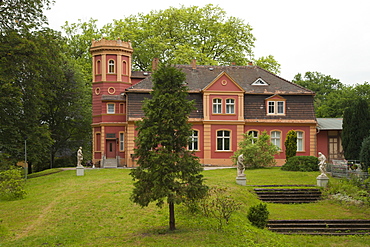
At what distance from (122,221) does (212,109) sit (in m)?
21.8

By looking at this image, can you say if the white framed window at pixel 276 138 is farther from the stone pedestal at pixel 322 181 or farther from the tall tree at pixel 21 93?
the tall tree at pixel 21 93

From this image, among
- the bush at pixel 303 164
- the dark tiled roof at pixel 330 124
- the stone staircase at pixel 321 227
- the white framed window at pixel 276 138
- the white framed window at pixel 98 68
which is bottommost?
the stone staircase at pixel 321 227

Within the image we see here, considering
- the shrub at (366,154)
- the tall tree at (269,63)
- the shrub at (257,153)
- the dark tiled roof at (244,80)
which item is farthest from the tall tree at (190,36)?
the shrub at (366,154)

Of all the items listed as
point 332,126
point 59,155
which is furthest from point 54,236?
point 59,155

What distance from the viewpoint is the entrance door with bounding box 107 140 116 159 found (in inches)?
1559

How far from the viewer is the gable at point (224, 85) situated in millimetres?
38000

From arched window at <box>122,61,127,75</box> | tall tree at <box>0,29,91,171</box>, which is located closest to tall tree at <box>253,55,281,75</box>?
arched window at <box>122,61,127,75</box>

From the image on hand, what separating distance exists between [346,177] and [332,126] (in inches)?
549

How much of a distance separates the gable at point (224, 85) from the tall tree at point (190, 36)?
11.1 meters

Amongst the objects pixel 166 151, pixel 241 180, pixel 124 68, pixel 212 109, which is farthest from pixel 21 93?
pixel 166 151

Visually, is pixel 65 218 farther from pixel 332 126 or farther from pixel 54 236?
pixel 332 126

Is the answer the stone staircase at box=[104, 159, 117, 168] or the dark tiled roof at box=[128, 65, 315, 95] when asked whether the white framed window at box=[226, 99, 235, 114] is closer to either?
the dark tiled roof at box=[128, 65, 315, 95]

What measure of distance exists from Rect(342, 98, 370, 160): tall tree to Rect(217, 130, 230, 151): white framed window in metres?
9.77

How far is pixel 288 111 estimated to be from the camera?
128 feet
